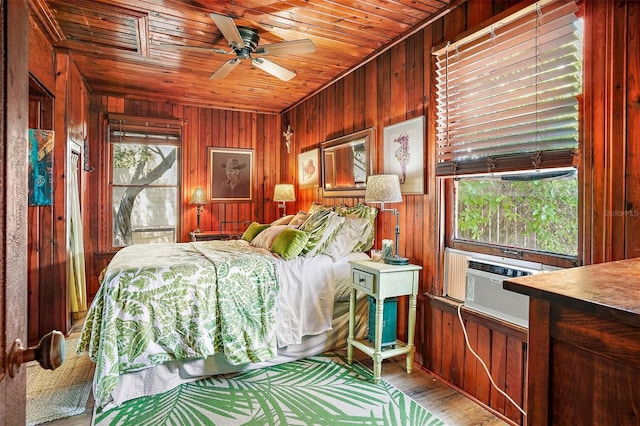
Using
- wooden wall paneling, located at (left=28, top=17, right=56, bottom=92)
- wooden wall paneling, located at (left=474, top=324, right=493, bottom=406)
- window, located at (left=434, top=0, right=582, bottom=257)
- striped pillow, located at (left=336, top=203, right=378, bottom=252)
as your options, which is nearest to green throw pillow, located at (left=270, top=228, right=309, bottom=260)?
striped pillow, located at (left=336, top=203, right=378, bottom=252)

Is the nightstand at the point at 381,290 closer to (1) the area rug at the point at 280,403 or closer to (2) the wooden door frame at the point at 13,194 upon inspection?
(1) the area rug at the point at 280,403

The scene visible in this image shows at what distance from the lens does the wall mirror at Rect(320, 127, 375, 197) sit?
3.42 m

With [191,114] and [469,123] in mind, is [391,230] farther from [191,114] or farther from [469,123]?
[191,114]

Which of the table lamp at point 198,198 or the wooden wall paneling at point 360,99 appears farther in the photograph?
the table lamp at point 198,198

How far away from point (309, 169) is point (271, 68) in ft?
5.41

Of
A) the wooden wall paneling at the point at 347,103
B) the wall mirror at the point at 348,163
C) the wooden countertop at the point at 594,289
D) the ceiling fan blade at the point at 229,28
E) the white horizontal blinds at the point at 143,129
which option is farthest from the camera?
the white horizontal blinds at the point at 143,129

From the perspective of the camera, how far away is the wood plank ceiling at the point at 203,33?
8.34ft

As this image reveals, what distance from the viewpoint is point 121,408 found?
7.15 feet

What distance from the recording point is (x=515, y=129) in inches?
81.0

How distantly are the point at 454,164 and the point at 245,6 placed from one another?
1849mm

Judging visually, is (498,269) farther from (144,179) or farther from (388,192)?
(144,179)

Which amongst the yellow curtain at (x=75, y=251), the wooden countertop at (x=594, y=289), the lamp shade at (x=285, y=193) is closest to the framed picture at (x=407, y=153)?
the wooden countertop at (x=594, y=289)

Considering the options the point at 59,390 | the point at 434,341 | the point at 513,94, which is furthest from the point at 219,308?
the point at 513,94

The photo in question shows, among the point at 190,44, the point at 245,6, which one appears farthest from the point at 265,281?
the point at 190,44
